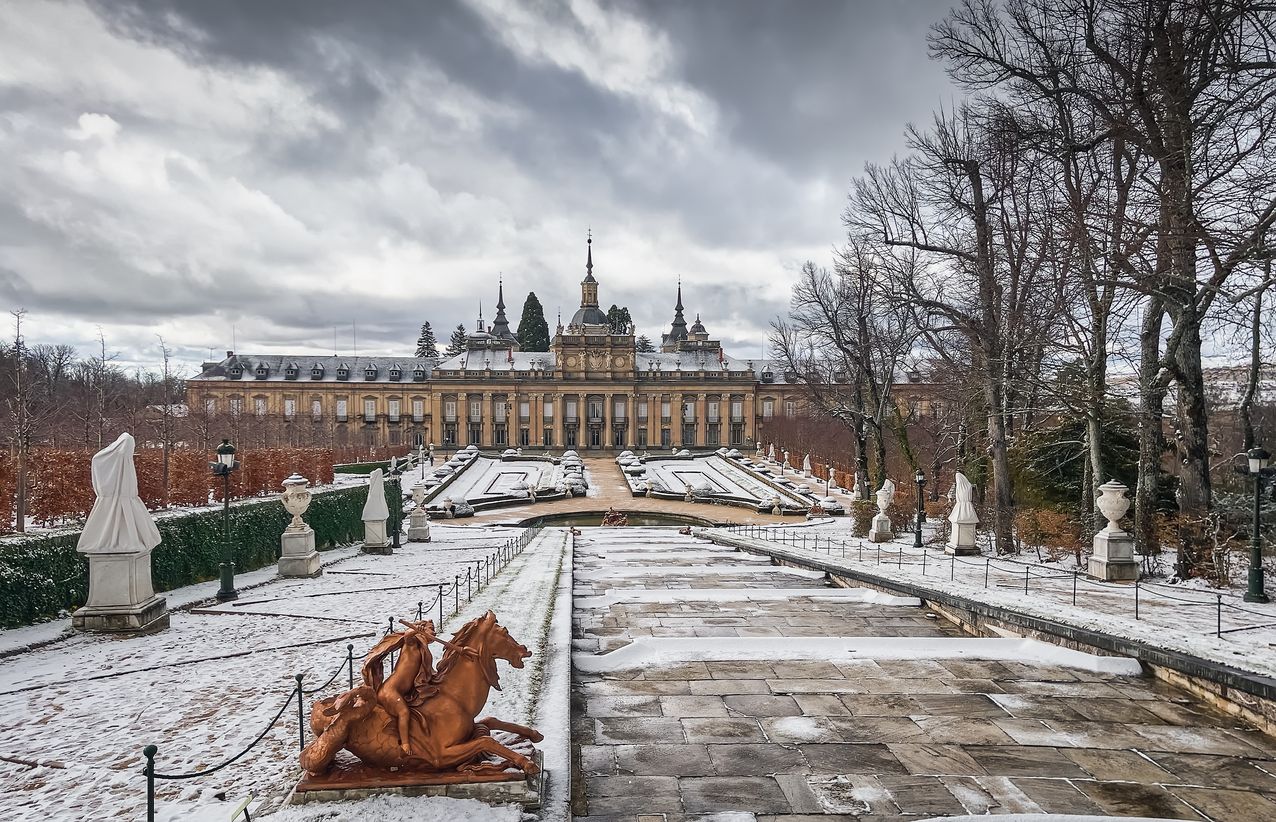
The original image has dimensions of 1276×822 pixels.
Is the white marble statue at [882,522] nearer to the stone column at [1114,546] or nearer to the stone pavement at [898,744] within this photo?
the stone column at [1114,546]

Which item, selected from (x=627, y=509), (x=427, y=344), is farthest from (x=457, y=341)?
(x=627, y=509)

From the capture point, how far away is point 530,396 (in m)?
79.3

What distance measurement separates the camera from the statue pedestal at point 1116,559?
13109 millimetres

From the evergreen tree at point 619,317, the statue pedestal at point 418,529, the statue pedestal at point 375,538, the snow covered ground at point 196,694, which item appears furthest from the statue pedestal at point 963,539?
the evergreen tree at point 619,317

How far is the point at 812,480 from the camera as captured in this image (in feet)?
156

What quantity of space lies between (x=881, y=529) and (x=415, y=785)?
17.9 meters

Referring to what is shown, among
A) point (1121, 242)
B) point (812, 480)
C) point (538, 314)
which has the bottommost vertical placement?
point (812, 480)

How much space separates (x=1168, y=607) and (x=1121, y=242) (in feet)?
18.5

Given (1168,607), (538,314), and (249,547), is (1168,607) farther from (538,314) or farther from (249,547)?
(538,314)

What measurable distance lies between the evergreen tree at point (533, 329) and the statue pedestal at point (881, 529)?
78753 mm

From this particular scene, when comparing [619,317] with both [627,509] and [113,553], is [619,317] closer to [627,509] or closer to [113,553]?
[627,509]

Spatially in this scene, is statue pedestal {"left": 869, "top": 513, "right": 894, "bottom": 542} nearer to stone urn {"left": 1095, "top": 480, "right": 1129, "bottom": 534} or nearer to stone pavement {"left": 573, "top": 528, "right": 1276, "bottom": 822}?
stone urn {"left": 1095, "top": 480, "right": 1129, "bottom": 534}

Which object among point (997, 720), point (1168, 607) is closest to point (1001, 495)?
point (1168, 607)

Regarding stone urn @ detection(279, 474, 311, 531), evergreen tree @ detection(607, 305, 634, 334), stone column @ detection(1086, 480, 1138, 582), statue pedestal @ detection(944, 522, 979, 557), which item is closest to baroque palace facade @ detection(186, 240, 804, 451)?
evergreen tree @ detection(607, 305, 634, 334)
